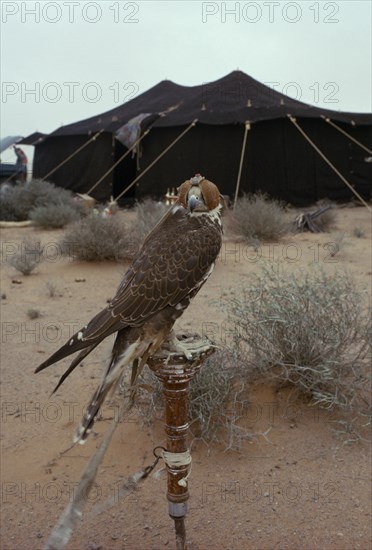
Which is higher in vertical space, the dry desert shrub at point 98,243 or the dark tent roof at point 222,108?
the dark tent roof at point 222,108

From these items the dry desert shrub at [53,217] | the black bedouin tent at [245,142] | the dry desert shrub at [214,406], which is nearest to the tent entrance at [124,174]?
the black bedouin tent at [245,142]

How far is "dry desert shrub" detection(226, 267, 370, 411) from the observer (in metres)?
3.51

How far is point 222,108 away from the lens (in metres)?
14.6

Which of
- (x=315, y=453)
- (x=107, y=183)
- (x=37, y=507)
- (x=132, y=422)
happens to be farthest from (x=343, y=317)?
(x=107, y=183)

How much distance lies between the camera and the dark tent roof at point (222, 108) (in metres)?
14.1

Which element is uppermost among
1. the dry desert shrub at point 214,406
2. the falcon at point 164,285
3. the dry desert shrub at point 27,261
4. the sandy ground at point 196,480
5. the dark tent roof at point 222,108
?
the dark tent roof at point 222,108

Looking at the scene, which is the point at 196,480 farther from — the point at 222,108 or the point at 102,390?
the point at 222,108

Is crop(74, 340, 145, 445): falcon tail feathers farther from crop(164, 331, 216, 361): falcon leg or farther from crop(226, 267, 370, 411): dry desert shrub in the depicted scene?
crop(226, 267, 370, 411): dry desert shrub

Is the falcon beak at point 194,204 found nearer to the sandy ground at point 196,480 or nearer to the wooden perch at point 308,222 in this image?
the sandy ground at point 196,480

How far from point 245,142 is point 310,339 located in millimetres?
11463

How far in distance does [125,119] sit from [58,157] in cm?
317

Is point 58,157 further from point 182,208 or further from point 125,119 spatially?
point 182,208

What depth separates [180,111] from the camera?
49.6 feet

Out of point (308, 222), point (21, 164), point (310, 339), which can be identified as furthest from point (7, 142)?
point (310, 339)
